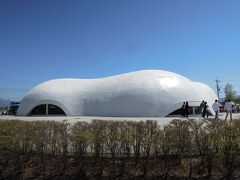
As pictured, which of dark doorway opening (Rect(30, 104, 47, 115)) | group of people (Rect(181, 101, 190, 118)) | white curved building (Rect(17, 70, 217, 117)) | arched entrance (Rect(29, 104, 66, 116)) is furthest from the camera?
dark doorway opening (Rect(30, 104, 47, 115))

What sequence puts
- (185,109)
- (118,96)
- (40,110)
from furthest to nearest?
(40,110)
(118,96)
(185,109)

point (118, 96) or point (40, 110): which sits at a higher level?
point (118, 96)

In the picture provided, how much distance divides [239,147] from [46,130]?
4.57 meters

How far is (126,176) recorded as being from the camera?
21.5 feet

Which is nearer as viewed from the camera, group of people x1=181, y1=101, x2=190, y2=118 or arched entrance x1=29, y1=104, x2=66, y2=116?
group of people x1=181, y1=101, x2=190, y2=118

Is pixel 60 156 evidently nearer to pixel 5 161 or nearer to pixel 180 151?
pixel 5 161

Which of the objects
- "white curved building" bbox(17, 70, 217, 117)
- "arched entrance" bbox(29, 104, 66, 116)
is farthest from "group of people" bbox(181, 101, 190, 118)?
"arched entrance" bbox(29, 104, 66, 116)

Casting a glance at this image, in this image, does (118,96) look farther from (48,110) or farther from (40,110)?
(40,110)

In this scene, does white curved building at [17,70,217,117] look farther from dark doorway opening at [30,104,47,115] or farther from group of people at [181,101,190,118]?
group of people at [181,101,190,118]

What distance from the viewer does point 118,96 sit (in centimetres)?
3497

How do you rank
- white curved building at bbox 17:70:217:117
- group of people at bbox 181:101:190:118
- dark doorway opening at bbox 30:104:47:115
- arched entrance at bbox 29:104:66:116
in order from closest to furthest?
group of people at bbox 181:101:190:118 → white curved building at bbox 17:70:217:117 → arched entrance at bbox 29:104:66:116 → dark doorway opening at bbox 30:104:47:115

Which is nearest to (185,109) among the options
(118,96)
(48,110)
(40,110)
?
(118,96)

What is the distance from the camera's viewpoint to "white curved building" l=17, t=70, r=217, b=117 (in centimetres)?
3306

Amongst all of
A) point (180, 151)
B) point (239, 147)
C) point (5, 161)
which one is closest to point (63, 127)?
point (5, 161)
